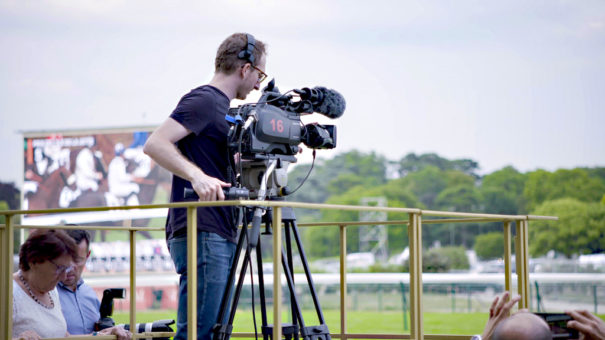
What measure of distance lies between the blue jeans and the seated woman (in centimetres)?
80

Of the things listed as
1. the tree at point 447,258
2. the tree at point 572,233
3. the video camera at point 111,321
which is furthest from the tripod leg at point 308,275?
the tree at point 572,233

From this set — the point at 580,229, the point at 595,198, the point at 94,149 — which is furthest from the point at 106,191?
the point at 595,198

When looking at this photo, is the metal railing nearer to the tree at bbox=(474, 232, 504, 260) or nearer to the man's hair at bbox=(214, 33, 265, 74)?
the man's hair at bbox=(214, 33, 265, 74)

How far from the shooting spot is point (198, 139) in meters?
3.13

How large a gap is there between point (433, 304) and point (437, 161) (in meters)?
35.3

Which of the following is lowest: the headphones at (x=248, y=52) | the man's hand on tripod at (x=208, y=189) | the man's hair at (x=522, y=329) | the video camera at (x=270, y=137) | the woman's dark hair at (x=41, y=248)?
the man's hair at (x=522, y=329)

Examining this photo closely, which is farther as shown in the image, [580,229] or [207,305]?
[580,229]

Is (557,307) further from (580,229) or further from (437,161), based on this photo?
(437,161)

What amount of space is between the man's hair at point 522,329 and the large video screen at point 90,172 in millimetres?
25387

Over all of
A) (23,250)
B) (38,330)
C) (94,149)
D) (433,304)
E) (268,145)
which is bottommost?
(433,304)

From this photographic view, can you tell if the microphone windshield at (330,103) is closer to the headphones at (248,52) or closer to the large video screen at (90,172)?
A: the headphones at (248,52)

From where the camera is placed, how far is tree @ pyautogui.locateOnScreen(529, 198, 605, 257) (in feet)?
172

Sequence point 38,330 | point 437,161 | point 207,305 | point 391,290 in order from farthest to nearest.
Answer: point 437,161, point 391,290, point 38,330, point 207,305

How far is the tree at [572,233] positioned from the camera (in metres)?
52.5
